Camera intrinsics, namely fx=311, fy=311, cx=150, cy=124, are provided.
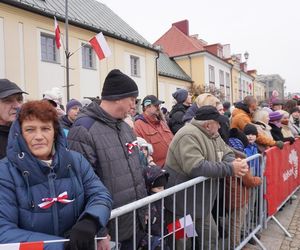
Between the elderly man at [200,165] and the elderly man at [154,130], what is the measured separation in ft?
3.02

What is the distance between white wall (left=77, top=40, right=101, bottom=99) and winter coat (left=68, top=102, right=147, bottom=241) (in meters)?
13.6

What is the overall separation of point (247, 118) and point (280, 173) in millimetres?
996

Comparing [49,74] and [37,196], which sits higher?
[49,74]

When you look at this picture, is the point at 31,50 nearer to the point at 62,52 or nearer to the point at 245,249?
the point at 62,52

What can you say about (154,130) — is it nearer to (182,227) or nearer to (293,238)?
(182,227)

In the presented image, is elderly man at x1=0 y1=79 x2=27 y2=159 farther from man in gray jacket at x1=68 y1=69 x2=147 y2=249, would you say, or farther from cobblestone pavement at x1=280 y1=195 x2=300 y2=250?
cobblestone pavement at x1=280 y1=195 x2=300 y2=250

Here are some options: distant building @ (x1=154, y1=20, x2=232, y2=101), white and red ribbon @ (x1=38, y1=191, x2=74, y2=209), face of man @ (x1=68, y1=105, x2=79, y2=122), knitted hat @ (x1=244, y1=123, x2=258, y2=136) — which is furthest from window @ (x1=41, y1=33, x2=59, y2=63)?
distant building @ (x1=154, y1=20, x2=232, y2=101)

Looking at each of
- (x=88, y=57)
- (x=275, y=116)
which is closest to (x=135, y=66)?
(x=88, y=57)

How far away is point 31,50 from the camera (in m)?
12.9

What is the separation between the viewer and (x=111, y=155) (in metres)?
2.29

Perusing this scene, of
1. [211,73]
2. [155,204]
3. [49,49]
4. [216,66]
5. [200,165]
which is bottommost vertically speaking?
[155,204]

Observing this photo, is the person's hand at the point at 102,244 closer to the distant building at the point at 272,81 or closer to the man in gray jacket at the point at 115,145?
the man in gray jacket at the point at 115,145

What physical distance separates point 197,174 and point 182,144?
32 centimetres

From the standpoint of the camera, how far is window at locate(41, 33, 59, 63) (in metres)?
13.8
